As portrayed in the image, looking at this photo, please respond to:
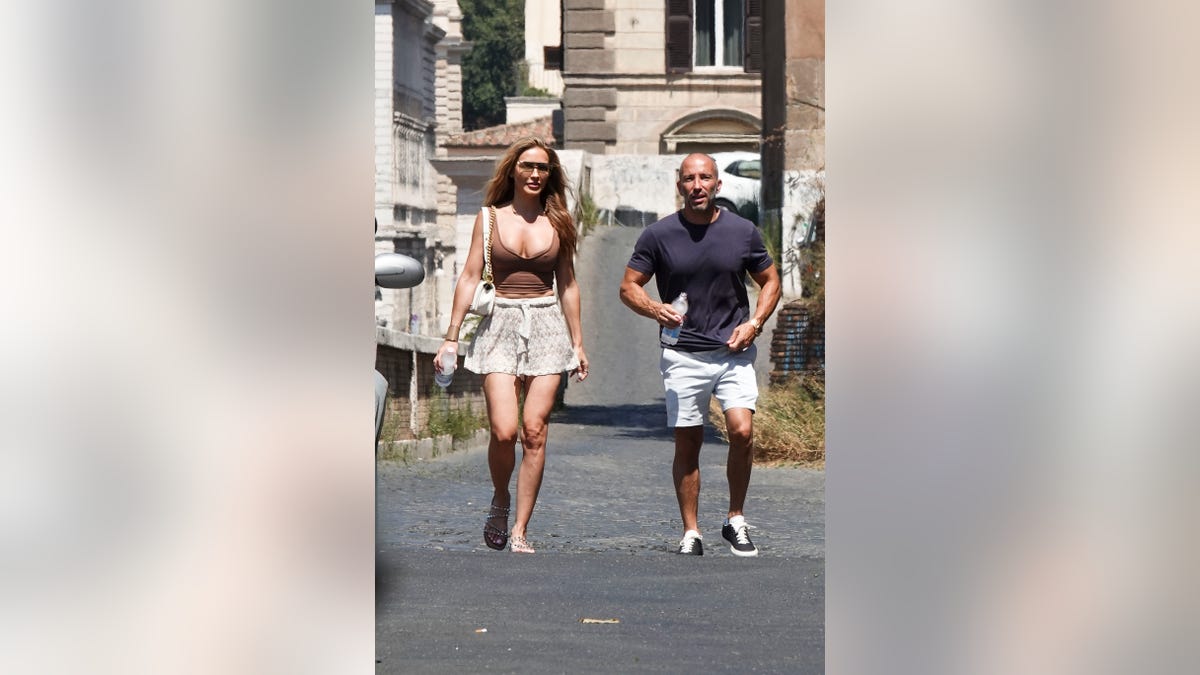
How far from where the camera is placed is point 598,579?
759 cm

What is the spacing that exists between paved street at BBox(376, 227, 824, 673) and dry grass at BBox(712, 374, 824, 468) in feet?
0.90

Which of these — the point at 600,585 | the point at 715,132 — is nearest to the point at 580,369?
the point at 600,585

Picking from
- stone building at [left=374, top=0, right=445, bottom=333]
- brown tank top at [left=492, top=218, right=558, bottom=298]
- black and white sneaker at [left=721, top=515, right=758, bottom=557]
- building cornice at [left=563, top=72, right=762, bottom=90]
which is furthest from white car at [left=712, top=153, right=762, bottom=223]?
brown tank top at [left=492, top=218, right=558, bottom=298]

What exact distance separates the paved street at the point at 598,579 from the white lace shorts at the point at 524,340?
2.59ft

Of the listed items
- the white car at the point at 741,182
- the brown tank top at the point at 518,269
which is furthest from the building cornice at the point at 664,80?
the brown tank top at the point at 518,269

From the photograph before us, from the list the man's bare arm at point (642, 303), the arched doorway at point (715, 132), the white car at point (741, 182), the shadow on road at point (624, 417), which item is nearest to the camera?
the man's bare arm at point (642, 303)

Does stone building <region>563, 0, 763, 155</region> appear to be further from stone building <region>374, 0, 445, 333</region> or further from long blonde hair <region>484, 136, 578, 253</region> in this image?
long blonde hair <region>484, 136, 578, 253</region>

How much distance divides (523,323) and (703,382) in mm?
798

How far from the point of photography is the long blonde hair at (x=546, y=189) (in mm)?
8148

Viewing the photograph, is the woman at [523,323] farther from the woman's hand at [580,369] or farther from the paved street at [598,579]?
the paved street at [598,579]

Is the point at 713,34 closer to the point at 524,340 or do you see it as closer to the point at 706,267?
the point at 706,267

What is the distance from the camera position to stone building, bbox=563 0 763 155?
39.1 metres
